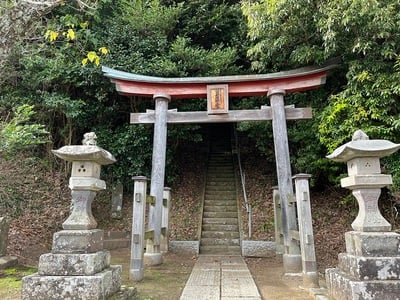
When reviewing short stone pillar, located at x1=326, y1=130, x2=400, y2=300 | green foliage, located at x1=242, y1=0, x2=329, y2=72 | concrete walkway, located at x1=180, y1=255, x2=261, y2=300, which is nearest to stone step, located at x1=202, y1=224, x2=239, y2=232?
concrete walkway, located at x1=180, y1=255, x2=261, y2=300

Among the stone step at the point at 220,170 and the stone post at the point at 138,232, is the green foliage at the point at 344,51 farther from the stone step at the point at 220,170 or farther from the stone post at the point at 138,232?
the stone step at the point at 220,170

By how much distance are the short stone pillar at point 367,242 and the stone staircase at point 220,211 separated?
13.6 ft

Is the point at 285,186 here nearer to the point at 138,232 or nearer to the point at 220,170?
the point at 138,232

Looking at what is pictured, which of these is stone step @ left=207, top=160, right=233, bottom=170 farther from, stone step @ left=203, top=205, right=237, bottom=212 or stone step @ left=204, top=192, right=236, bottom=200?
stone step @ left=203, top=205, right=237, bottom=212

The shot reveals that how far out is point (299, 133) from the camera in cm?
770

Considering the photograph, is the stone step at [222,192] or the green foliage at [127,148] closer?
the green foliage at [127,148]

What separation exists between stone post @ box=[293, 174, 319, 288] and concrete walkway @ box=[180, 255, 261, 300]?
0.79 m

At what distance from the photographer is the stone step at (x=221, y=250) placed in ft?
23.8

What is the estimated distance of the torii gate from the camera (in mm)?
6293

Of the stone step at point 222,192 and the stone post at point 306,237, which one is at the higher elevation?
the stone step at point 222,192

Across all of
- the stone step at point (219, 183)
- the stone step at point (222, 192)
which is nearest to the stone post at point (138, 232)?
the stone step at point (222, 192)

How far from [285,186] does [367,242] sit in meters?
2.91

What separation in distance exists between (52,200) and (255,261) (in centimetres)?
508

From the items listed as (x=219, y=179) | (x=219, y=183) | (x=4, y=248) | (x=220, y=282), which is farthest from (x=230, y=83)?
(x=4, y=248)
